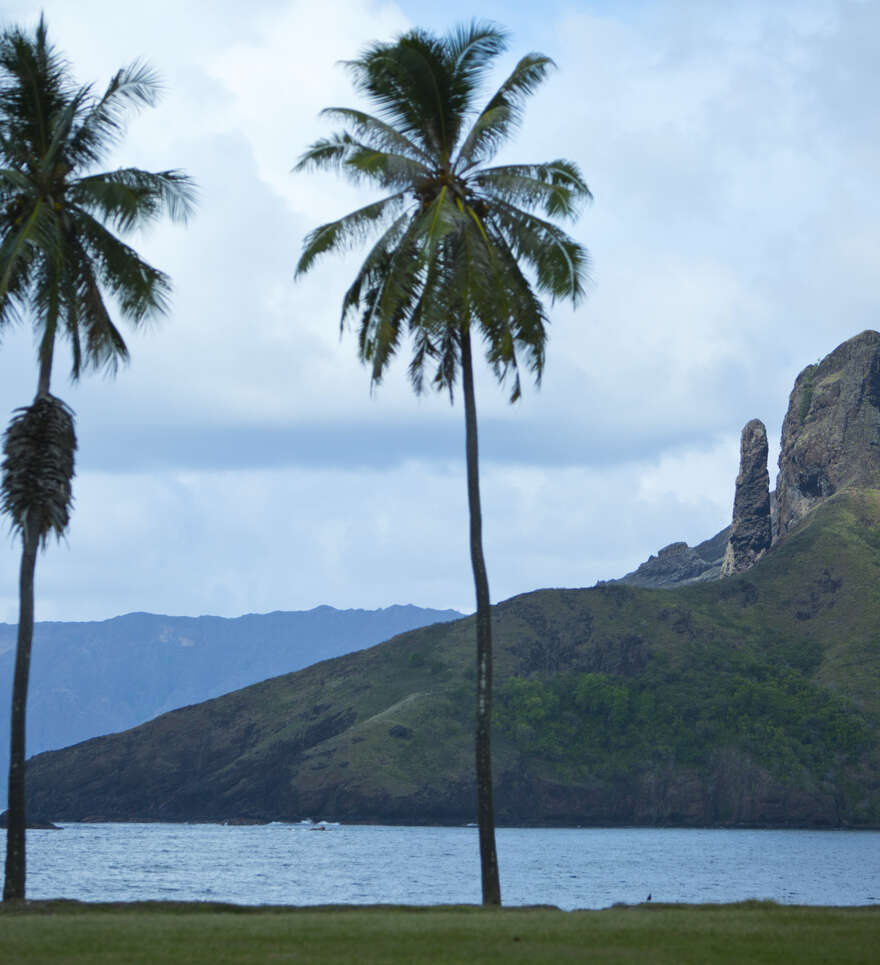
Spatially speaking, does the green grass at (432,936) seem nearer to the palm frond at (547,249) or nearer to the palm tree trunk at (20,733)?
Result: the palm tree trunk at (20,733)

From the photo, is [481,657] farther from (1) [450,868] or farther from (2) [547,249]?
(1) [450,868]

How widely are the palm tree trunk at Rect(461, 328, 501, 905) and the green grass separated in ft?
12.9

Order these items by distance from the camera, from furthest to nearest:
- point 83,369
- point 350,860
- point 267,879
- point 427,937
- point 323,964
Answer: point 350,860 → point 267,879 → point 83,369 → point 427,937 → point 323,964

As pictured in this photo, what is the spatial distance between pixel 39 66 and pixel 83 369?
688 cm

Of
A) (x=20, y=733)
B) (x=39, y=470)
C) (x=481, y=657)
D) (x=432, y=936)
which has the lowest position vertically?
(x=432, y=936)

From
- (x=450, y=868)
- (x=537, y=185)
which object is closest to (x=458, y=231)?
(x=537, y=185)

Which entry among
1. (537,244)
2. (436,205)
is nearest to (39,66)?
(436,205)

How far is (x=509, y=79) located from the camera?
3177cm

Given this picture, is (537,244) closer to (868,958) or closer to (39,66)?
(39,66)

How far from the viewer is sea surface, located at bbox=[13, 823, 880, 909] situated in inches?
3396

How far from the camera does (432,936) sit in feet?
65.5

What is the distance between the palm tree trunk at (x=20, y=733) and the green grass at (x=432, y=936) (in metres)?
2.44

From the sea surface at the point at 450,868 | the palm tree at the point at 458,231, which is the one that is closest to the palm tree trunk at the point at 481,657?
the palm tree at the point at 458,231

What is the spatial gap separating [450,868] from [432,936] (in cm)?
10145
